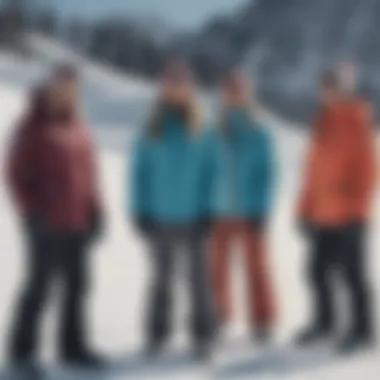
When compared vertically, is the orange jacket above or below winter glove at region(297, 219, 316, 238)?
above

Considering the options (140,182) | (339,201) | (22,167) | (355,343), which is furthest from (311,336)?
(22,167)

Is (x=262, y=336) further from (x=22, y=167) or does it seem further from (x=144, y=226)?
(x=22, y=167)

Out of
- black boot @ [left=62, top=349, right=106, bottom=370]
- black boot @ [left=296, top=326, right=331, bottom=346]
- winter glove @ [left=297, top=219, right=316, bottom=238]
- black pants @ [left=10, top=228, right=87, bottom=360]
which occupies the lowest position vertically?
black boot @ [left=62, top=349, right=106, bottom=370]

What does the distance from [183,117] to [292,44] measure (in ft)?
0.50

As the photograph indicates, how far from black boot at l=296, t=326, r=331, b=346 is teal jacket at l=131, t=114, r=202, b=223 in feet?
0.57

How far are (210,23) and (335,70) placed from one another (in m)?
0.15

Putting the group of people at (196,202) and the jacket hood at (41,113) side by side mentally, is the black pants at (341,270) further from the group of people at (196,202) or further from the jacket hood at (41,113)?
the jacket hood at (41,113)

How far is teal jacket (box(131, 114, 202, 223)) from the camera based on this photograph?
100 cm

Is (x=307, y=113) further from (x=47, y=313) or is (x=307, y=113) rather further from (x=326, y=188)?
(x=47, y=313)

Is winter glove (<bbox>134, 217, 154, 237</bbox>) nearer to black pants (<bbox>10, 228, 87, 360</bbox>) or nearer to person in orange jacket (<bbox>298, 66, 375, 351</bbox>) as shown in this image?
black pants (<bbox>10, 228, 87, 360</bbox>)

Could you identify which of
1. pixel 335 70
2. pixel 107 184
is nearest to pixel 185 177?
pixel 107 184

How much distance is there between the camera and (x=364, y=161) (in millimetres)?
1017

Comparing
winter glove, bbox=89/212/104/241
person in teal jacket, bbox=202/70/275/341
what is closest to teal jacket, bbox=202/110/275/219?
person in teal jacket, bbox=202/70/275/341

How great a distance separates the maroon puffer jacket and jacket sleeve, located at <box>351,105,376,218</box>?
0.95 feet
